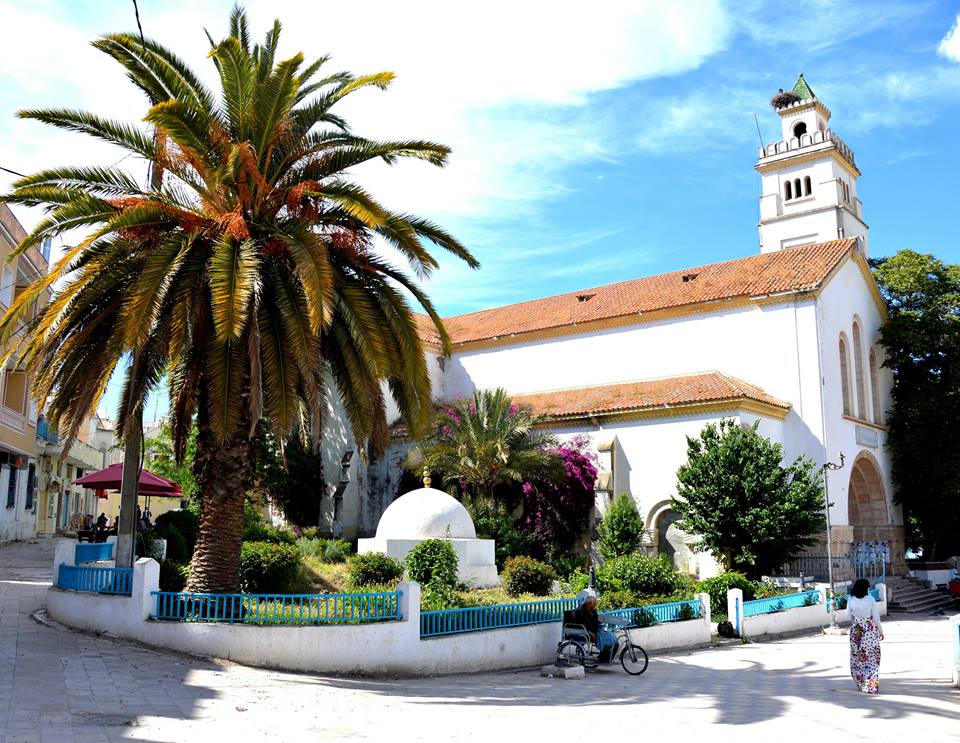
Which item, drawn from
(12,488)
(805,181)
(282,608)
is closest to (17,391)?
(12,488)

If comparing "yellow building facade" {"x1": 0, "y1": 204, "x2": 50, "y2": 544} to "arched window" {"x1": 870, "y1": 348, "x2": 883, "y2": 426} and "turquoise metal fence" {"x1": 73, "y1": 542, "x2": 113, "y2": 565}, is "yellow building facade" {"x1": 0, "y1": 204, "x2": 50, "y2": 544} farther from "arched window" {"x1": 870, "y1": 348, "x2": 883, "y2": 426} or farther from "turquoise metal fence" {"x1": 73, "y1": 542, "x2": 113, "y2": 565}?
"arched window" {"x1": 870, "y1": 348, "x2": 883, "y2": 426}

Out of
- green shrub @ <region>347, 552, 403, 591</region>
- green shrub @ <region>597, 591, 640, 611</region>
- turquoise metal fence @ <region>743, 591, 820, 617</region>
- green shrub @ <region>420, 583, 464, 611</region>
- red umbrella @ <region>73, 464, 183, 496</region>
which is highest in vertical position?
red umbrella @ <region>73, 464, 183, 496</region>

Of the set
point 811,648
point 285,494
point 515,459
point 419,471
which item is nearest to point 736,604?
point 811,648

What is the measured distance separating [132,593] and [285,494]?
63.0 feet

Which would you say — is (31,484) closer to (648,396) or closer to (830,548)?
(648,396)

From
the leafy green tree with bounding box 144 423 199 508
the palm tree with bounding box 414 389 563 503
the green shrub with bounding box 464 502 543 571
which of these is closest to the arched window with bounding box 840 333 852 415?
the palm tree with bounding box 414 389 563 503

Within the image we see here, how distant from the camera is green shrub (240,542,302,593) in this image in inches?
619

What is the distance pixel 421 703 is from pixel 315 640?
7.81ft

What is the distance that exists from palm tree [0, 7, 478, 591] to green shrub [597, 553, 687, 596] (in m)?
9.48

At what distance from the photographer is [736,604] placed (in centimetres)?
1939

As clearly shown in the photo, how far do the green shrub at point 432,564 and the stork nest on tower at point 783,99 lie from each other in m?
42.5

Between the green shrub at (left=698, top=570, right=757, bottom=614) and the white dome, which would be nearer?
the green shrub at (left=698, top=570, right=757, bottom=614)

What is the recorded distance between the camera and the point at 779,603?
69.1 feet

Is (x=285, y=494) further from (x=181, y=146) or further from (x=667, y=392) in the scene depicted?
(x=181, y=146)
